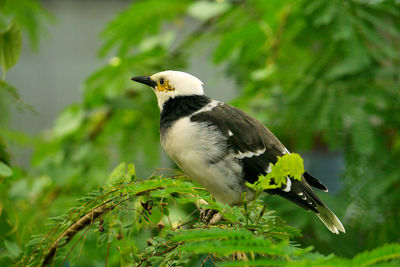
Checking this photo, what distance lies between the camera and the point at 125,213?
1457mm

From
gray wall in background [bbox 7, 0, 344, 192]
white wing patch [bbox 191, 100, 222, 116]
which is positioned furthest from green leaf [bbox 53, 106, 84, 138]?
gray wall in background [bbox 7, 0, 344, 192]

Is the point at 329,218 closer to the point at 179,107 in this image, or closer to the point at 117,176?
the point at 179,107

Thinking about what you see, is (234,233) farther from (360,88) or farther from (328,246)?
(360,88)

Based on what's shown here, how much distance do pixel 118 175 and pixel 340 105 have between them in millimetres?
1578

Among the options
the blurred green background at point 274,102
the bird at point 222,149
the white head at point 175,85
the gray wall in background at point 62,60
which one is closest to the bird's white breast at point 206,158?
the bird at point 222,149

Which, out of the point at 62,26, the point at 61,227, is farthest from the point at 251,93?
the point at 62,26

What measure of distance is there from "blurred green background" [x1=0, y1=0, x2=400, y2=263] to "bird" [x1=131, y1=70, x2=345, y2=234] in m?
0.59

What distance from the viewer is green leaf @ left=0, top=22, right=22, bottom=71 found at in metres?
1.60

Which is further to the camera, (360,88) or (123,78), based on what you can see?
(123,78)

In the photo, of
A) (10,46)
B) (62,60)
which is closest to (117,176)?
(10,46)

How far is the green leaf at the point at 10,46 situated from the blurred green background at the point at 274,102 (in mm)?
678

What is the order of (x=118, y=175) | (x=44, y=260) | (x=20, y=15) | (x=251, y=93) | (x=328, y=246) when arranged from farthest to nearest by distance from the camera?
1. (x=20, y=15)
2. (x=251, y=93)
3. (x=328, y=246)
4. (x=118, y=175)
5. (x=44, y=260)

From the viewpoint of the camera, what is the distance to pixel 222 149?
200 cm

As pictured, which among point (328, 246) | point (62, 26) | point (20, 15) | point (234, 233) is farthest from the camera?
point (62, 26)
